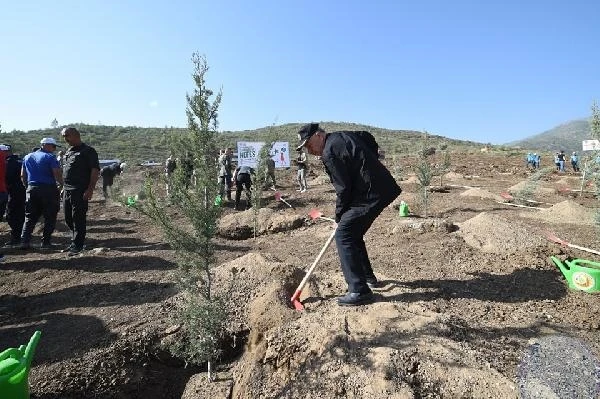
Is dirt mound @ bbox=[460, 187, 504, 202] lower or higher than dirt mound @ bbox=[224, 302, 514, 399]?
higher

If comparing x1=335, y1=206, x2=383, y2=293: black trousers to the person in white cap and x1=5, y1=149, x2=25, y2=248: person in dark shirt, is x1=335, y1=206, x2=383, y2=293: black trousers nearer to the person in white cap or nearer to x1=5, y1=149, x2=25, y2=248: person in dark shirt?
the person in white cap

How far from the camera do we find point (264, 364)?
298cm

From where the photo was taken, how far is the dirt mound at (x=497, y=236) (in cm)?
515

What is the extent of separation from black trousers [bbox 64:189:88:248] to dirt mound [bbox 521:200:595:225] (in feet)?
25.9

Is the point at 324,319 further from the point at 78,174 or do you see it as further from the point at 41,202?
the point at 41,202

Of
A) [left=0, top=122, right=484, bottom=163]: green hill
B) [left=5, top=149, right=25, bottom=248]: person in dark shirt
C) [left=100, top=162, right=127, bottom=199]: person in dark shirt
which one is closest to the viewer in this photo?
[left=5, top=149, right=25, bottom=248]: person in dark shirt

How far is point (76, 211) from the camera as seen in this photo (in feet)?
19.3

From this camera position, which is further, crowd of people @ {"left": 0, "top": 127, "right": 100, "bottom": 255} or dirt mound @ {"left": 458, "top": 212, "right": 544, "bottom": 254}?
crowd of people @ {"left": 0, "top": 127, "right": 100, "bottom": 255}

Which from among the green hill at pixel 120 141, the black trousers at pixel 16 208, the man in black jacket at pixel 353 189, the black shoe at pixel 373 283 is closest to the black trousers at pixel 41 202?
the black trousers at pixel 16 208

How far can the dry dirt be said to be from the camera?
253 cm

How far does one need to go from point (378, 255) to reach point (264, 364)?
9.16ft

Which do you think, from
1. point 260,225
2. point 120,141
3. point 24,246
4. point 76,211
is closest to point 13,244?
point 24,246

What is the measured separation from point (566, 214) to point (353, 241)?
6.29m

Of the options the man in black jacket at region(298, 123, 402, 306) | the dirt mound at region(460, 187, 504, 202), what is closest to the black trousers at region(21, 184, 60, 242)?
the man in black jacket at region(298, 123, 402, 306)
